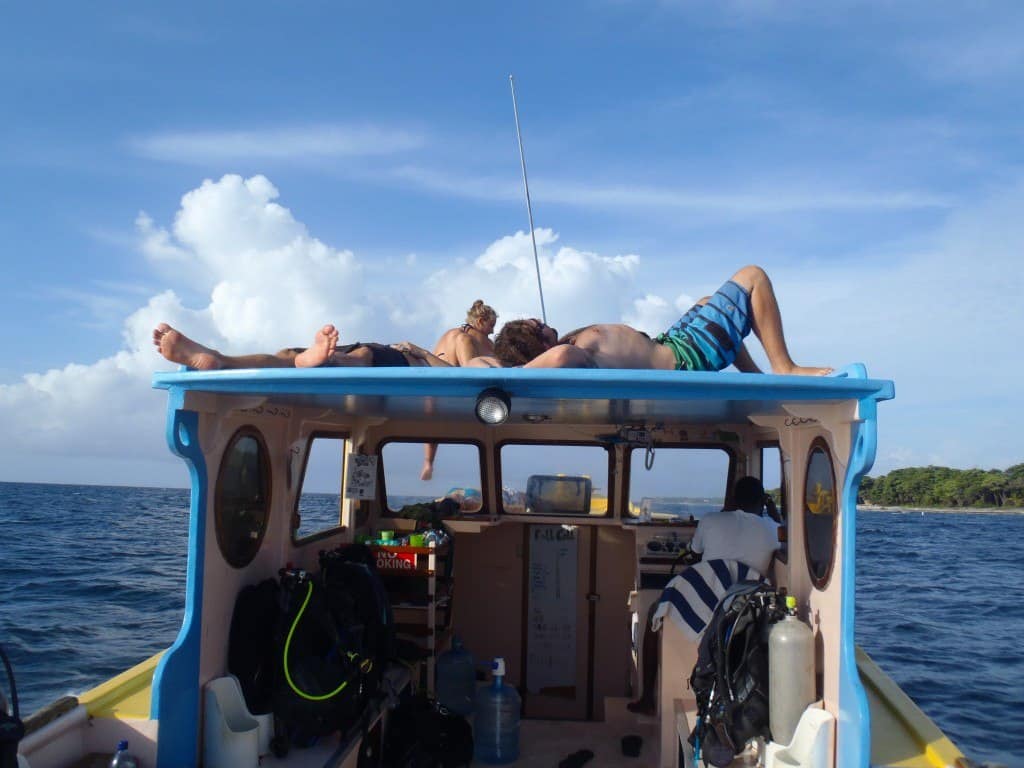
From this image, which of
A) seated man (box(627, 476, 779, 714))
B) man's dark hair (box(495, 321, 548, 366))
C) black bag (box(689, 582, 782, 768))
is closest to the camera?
black bag (box(689, 582, 782, 768))

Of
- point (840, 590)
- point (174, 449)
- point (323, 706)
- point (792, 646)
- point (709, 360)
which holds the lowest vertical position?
point (323, 706)

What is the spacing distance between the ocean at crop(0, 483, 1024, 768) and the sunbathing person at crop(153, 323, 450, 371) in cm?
988

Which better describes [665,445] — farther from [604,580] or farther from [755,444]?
[604,580]

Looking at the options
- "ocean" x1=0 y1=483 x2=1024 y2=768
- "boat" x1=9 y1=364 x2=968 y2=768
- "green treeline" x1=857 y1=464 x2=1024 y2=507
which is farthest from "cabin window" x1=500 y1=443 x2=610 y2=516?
"green treeline" x1=857 y1=464 x2=1024 y2=507

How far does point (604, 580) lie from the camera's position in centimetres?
736

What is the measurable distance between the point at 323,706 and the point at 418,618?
6.17 feet

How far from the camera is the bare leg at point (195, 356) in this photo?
3.54 metres

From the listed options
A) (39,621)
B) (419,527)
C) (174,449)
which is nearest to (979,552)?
(39,621)

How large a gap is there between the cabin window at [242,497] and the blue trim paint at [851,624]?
9.72 ft

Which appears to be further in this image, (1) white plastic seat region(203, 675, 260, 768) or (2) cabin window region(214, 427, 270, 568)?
(2) cabin window region(214, 427, 270, 568)

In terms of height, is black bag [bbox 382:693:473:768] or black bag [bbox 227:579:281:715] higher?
black bag [bbox 227:579:281:715]

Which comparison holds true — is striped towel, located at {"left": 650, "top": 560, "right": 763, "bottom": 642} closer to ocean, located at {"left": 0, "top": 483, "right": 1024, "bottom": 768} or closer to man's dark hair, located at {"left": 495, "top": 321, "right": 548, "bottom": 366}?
man's dark hair, located at {"left": 495, "top": 321, "right": 548, "bottom": 366}

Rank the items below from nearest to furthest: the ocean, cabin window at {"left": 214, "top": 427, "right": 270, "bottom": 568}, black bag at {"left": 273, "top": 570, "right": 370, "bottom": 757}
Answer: black bag at {"left": 273, "top": 570, "right": 370, "bottom": 757} < cabin window at {"left": 214, "top": 427, "right": 270, "bottom": 568} < the ocean

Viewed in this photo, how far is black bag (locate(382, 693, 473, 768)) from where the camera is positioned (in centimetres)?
514
